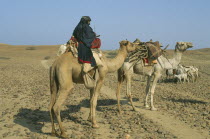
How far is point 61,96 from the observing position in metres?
6.52

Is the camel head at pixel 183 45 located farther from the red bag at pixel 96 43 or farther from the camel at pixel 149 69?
the red bag at pixel 96 43

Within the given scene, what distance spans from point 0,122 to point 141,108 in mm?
5564

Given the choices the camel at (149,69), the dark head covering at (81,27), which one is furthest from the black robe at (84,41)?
the camel at (149,69)

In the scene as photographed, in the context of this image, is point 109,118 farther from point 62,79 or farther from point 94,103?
point 62,79

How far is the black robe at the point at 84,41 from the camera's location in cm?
686

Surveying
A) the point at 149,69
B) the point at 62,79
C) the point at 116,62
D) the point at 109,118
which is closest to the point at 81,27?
the point at 62,79

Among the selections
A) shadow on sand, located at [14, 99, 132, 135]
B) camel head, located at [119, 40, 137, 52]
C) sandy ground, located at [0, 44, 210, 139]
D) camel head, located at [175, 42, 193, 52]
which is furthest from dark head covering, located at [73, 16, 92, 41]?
camel head, located at [175, 42, 193, 52]

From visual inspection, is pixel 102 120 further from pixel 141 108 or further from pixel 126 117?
pixel 141 108

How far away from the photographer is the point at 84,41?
22.5 feet

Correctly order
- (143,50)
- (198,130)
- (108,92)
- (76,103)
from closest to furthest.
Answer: (198,130) < (143,50) < (76,103) < (108,92)

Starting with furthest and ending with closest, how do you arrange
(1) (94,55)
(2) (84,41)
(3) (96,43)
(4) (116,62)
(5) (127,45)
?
(5) (127,45)
(4) (116,62)
(3) (96,43)
(1) (94,55)
(2) (84,41)

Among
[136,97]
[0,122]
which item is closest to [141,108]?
[136,97]

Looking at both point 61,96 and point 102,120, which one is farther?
point 102,120

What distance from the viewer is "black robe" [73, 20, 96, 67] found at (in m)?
6.86
